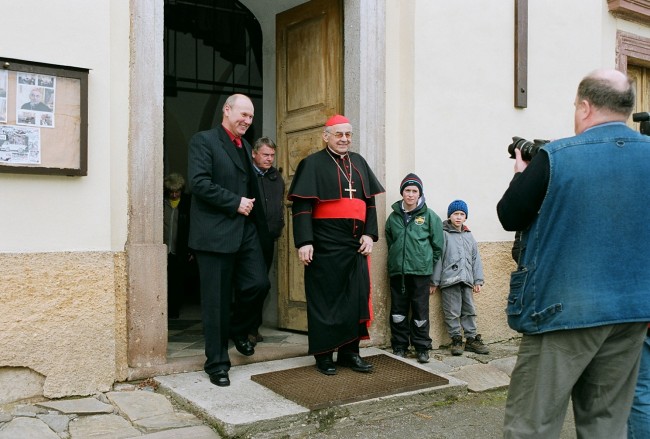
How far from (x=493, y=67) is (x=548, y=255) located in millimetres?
4118

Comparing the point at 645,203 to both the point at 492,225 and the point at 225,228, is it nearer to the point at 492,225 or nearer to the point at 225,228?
the point at 225,228

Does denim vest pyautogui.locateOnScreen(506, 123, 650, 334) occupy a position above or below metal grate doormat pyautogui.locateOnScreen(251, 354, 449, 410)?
above

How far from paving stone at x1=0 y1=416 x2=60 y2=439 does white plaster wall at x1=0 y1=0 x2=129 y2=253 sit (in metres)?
0.97

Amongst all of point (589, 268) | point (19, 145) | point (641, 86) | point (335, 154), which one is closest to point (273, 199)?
point (335, 154)

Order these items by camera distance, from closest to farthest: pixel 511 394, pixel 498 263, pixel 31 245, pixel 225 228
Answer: pixel 511 394, pixel 31 245, pixel 225 228, pixel 498 263

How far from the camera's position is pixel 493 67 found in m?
6.30

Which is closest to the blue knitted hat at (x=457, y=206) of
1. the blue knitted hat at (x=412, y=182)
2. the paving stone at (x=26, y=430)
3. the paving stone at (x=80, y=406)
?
the blue knitted hat at (x=412, y=182)

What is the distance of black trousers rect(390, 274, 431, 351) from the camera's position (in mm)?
5449

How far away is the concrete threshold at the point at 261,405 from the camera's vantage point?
12.5 feet

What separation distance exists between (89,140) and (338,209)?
170 centimetres

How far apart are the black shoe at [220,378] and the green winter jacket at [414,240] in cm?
168

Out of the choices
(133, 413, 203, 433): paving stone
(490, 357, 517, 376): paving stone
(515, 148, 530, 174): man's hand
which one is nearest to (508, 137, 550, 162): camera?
(515, 148, 530, 174): man's hand

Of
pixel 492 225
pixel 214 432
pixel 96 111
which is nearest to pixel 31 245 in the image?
pixel 96 111

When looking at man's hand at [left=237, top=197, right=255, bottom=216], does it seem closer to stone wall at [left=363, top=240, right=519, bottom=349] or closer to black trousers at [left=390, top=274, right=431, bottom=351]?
stone wall at [left=363, top=240, right=519, bottom=349]
